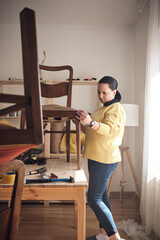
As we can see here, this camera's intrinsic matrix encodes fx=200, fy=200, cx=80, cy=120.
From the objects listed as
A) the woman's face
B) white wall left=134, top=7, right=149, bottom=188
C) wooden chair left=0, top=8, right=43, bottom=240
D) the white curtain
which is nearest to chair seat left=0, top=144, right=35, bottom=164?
wooden chair left=0, top=8, right=43, bottom=240

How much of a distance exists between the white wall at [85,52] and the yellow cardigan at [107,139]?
1.74 m

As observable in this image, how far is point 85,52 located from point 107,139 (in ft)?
7.07

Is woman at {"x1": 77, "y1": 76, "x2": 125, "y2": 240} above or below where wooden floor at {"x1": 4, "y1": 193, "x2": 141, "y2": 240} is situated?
above

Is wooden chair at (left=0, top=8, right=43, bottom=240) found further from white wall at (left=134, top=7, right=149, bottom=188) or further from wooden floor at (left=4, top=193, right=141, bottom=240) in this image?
white wall at (left=134, top=7, right=149, bottom=188)

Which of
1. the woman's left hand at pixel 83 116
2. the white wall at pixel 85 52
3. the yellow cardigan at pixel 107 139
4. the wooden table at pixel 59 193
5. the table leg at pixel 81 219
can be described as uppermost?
the white wall at pixel 85 52

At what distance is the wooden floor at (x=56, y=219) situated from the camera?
1895 mm

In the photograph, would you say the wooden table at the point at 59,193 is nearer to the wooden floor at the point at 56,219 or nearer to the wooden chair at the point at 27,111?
the wooden chair at the point at 27,111

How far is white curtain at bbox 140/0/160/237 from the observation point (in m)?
1.92

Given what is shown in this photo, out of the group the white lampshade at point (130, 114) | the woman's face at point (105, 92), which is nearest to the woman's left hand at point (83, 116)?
the woman's face at point (105, 92)

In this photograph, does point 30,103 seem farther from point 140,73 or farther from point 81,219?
point 140,73

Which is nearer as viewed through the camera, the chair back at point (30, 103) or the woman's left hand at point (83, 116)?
the chair back at point (30, 103)

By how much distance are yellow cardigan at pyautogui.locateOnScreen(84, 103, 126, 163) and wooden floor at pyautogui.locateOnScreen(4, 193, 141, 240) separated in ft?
3.06

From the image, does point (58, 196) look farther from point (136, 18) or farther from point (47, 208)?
point (136, 18)

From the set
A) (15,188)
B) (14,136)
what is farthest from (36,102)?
(15,188)
